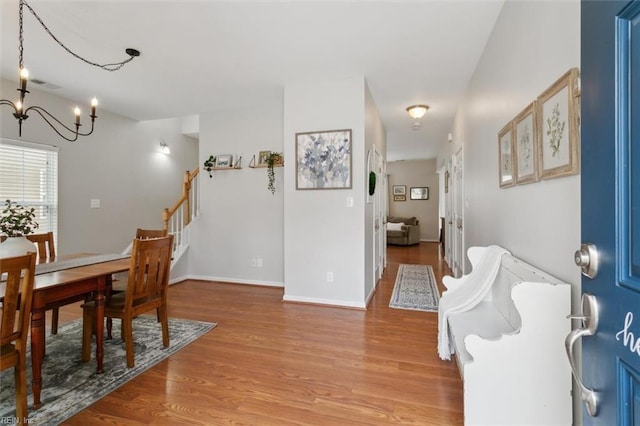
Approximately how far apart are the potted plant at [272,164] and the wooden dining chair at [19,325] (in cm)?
→ 290

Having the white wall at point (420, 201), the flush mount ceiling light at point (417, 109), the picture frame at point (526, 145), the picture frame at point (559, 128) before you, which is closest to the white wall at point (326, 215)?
the flush mount ceiling light at point (417, 109)

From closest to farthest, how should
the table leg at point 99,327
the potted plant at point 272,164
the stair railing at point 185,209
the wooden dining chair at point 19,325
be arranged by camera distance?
the wooden dining chair at point 19,325
the table leg at point 99,327
the potted plant at point 272,164
the stair railing at point 185,209

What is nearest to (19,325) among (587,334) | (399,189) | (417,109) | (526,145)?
(587,334)

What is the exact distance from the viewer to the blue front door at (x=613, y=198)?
1.90ft

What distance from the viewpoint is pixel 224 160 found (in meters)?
4.47

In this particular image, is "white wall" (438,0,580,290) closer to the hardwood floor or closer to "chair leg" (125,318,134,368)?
the hardwood floor

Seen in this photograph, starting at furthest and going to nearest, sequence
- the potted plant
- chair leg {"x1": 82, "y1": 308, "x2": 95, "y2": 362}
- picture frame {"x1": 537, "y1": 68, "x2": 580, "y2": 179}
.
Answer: the potted plant
chair leg {"x1": 82, "y1": 308, "x2": 95, "y2": 362}
picture frame {"x1": 537, "y1": 68, "x2": 580, "y2": 179}

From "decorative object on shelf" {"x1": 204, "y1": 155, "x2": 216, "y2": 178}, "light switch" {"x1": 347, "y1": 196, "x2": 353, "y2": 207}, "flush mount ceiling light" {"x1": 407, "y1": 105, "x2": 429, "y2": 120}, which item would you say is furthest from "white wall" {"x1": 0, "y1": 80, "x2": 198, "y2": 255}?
"flush mount ceiling light" {"x1": 407, "y1": 105, "x2": 429, "y2": 120}

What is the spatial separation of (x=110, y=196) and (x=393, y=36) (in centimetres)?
457

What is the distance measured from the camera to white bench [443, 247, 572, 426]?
128 cm

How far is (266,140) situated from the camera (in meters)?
4.32

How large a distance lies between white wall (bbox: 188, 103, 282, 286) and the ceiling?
16.5 inches

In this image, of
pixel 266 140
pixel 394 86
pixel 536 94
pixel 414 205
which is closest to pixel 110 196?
pixel 266 140

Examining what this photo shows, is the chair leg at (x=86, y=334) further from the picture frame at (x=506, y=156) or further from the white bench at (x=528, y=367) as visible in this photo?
the picture frame at (x=506, y=156)
